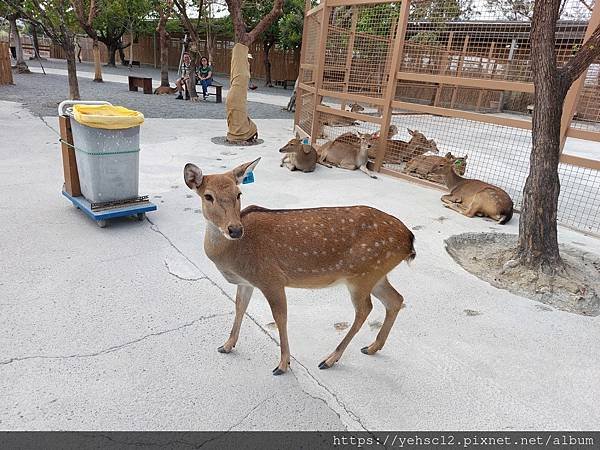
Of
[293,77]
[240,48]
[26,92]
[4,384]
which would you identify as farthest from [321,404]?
[293,77]

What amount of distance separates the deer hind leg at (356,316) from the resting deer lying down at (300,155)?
473 centimetres

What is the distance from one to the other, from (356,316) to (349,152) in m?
5.40

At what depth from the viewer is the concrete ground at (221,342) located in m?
2.21

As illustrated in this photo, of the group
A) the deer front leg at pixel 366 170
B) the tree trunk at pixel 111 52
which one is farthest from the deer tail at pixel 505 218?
the tree trunk at pixel 111 52

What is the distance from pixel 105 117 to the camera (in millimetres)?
3924

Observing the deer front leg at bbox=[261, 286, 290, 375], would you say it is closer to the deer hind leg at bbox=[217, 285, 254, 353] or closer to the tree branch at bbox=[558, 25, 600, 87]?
the deer hind leg at bbox=[217, 285, 254, 353]

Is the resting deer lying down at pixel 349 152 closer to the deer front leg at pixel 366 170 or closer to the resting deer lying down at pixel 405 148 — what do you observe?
the deer front leg at pixel 366 170

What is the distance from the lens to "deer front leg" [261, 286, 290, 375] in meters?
2.38

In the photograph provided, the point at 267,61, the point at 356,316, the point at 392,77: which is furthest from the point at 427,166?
the point at 267,61

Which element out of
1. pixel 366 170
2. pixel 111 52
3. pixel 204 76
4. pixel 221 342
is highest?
pixel 111 52

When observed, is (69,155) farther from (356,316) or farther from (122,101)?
(122,101)

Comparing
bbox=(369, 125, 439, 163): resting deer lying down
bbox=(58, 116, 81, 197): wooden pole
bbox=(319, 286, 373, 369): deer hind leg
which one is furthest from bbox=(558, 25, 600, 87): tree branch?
bbox=(58, 116, 81, 197): wooden pole

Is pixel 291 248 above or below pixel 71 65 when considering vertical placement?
below

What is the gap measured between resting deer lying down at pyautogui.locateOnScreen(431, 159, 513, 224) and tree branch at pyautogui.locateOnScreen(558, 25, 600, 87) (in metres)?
1.80
